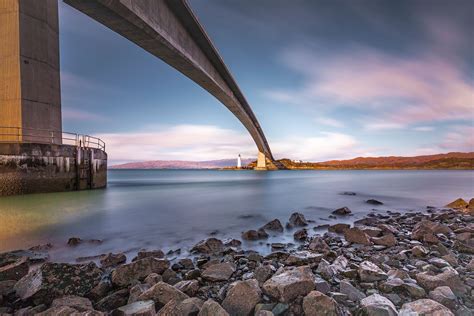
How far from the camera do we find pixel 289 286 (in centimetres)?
254

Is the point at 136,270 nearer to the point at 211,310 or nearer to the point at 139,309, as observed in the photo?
the point at 139,309

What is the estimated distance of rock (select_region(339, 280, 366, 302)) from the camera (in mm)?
2598

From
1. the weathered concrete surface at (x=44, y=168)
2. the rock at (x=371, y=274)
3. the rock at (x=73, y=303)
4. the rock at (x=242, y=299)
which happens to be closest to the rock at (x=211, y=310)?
the rock at (x=242, y=299)

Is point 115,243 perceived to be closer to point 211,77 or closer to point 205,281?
point 205,281

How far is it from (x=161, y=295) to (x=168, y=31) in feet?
37.9

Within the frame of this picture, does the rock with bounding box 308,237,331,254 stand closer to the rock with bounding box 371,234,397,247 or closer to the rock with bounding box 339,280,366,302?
the rock with bounding box 371,234,397,247

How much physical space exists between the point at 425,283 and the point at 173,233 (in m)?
4.97

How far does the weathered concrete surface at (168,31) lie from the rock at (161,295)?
869cm

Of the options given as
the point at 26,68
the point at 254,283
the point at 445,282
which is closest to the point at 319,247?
the point at 445,282

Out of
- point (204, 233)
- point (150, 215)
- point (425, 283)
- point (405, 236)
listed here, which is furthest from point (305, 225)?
point (150, 215)

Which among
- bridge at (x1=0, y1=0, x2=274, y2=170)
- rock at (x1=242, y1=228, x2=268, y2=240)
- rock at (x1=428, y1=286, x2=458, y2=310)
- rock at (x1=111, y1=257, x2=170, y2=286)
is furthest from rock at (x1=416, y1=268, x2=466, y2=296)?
bridge at (x1=0, y1=0, x2=274, y2=170)

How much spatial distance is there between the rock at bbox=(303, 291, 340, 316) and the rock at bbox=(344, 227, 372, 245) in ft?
9.65

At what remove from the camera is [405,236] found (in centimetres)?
522

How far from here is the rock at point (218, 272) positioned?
10.3 feet
